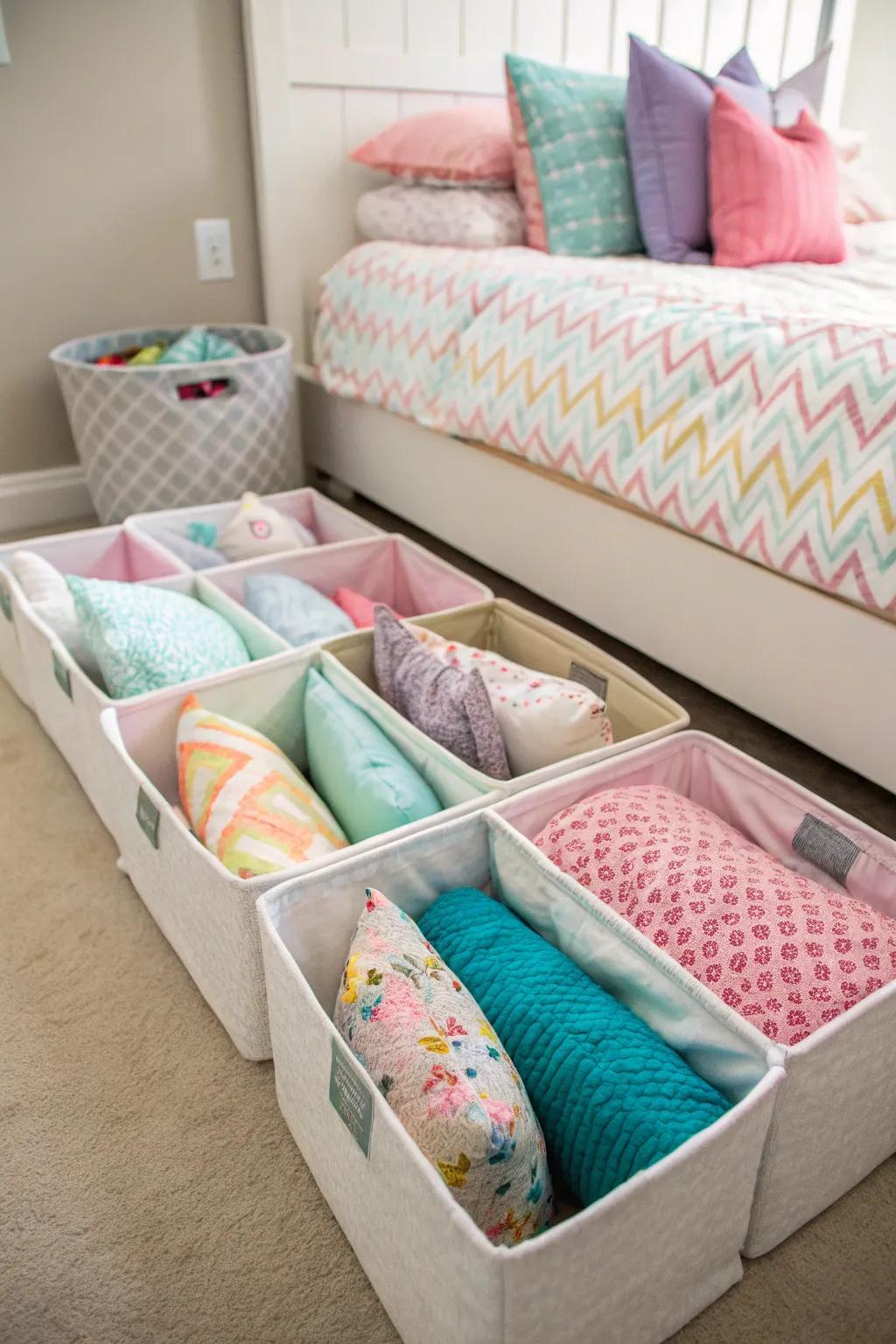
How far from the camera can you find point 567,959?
3.12ft

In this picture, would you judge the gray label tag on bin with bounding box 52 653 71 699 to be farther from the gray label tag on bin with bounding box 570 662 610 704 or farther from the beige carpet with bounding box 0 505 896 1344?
the gray label tag on bin with bounding box 570 662 610 704

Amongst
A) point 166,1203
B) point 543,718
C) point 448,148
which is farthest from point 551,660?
point 448,148

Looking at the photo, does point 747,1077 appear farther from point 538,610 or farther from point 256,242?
point 256,242

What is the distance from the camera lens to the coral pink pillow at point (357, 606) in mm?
1625

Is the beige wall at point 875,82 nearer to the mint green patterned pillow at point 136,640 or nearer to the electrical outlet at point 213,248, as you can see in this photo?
the electrical outlet at point 213,248

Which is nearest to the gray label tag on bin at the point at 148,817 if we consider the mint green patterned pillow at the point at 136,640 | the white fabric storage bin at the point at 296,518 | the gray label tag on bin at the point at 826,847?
the mint green patterned pillow at the point at 136,640

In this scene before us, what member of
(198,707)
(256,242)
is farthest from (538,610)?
(256,242)

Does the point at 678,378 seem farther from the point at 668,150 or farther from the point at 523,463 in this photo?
the point at 668,150

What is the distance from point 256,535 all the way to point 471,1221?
1.35 meters

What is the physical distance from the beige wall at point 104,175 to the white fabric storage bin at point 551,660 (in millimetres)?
1328

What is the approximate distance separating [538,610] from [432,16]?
1.47m

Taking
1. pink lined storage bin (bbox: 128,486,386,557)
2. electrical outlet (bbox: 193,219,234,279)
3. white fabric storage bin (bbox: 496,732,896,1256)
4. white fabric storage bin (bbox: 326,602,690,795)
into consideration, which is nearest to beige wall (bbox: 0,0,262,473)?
electrical outlet (bbox: 193,219,234,279)

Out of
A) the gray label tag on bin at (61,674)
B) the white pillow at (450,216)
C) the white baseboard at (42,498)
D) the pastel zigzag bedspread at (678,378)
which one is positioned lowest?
the white baseboard at (42,498)

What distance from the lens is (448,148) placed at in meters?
2.23
